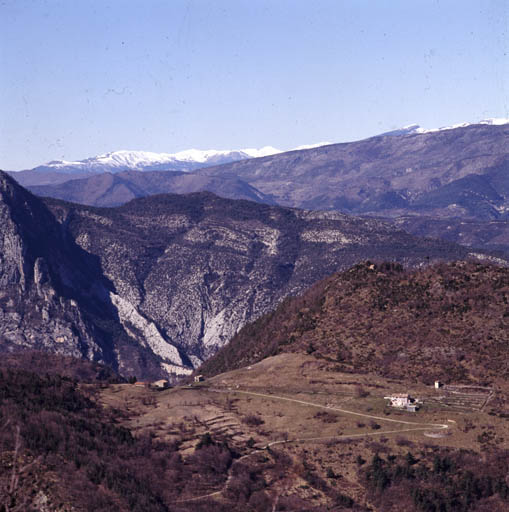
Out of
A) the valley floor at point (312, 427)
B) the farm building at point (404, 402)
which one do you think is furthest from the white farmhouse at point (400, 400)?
the valley floor at point (312, 427)

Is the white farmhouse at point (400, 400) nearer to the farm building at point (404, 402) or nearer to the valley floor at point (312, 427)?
the farm building at point (404, 402)

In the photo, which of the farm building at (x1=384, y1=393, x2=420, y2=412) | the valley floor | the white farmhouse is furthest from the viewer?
the white farmhouse

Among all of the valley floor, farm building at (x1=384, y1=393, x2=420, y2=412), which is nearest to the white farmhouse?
farm building at (x1=384, y1=393, x2=420, y2=412)

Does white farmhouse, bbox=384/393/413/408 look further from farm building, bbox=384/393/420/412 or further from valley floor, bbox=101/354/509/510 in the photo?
valley floor, bbox=101/354/509/510

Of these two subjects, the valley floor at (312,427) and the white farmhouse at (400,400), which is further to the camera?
the white farmhouse at (400,400)

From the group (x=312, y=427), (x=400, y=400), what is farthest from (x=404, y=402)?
(x=312, y=427)

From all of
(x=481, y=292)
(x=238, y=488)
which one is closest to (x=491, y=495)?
(x=238, y=488)

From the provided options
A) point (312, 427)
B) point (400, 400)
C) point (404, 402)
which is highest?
point (400, 400)

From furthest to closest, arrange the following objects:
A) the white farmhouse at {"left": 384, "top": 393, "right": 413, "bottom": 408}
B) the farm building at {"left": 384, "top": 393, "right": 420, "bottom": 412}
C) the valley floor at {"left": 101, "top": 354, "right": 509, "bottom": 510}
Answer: the white farmhouse at {"left": 384, "top": 393, "right": 413, "bottom": 408} < the farm building at {"left": 384, "top": 393, "right": 420, "bottom": 412} < the valley floor at {"left": 101, "top": 354, "right": 509, "bottom": 510}

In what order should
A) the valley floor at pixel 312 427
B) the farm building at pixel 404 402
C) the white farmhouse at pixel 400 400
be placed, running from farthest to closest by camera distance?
1. the white farmhouse at pixel 400 400
2. the farm building at pixel 404 402
3. the valley floor at pixel 312 427

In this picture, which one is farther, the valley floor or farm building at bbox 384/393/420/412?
farm building at bbox 384/393/420/412

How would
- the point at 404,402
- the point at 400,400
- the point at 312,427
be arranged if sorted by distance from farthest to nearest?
1. the point at 400,400
2. the point at 404,402
3. the point at 312,427

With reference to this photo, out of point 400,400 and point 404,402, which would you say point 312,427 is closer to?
point 400,400
